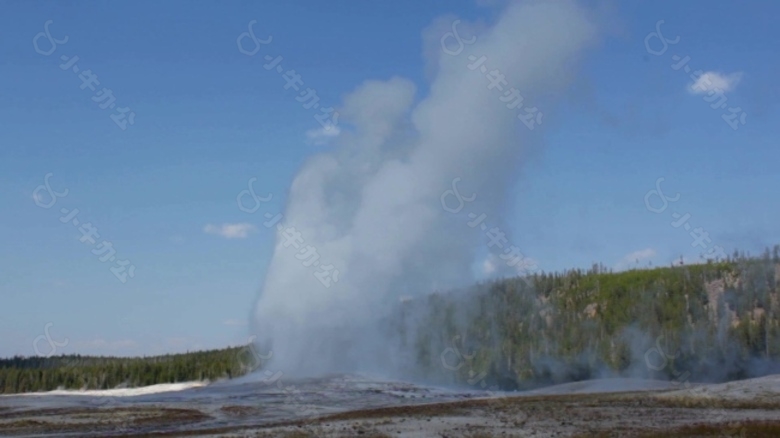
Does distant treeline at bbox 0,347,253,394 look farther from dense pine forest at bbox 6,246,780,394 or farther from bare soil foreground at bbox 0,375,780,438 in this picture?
bare soil foreground at bbox 0,375,780,438

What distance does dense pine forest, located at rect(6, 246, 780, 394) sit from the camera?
386 ft

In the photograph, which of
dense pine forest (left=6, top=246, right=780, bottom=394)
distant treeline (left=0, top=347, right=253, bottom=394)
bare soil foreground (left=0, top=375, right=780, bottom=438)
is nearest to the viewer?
bare soil foreground (left=0, top=375, right=780, bottom=438)

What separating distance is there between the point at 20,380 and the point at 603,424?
114072 millimetres

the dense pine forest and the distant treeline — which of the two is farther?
the distant treeline

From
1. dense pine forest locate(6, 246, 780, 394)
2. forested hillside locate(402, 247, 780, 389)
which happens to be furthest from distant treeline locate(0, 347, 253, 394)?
forested hillside locate(402, 247, 780, 389)

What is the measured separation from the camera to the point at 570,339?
140250mm

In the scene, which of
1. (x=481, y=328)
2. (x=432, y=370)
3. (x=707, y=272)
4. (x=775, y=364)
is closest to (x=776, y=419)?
(x=432, y=370)

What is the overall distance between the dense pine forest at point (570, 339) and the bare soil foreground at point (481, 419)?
162 feet

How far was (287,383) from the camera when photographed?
82375 millimetres

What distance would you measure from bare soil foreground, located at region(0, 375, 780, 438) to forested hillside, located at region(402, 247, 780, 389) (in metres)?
52.3

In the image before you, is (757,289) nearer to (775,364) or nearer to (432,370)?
(775,364)

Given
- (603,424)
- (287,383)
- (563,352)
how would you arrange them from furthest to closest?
1. (563,352)
2. (287,383)
3. (603,424)

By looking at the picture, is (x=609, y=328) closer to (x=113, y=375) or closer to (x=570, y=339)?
(x=570, y=339)

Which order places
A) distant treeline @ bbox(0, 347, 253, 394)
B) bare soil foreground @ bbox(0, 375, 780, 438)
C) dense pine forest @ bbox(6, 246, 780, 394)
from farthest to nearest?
distant treeline @ bbox(0, 347, 253, 394)
dense pine forest @ bbox(6, 246, 780, 394)
bare soil foreground @ bbox(0, 375, 780, 438)
